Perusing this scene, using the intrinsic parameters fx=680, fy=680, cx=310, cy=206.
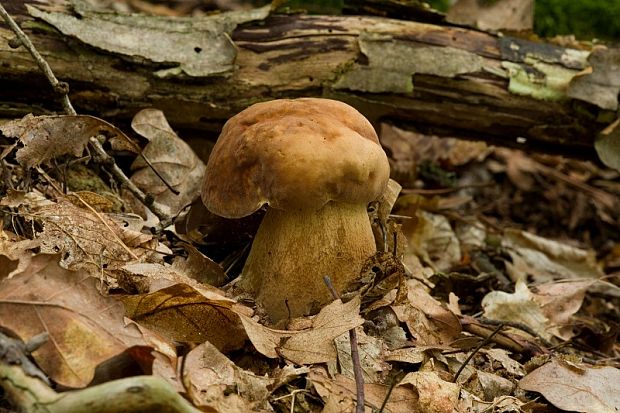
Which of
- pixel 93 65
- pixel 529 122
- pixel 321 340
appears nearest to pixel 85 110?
pixel 93 65

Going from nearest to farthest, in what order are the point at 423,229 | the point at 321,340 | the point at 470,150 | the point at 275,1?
the point at 321,340 → the point at 275,1 → the point at 423,229 → the point at 470,150

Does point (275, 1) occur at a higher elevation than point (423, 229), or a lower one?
higher

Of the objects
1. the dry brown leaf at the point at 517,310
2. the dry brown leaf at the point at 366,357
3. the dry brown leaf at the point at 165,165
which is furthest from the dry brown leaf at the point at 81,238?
the dry brown leaf at the point at 517,310

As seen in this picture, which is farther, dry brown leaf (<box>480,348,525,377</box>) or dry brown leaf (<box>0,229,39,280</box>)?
dry brown leaf (<box>480,348,525,377</box>)

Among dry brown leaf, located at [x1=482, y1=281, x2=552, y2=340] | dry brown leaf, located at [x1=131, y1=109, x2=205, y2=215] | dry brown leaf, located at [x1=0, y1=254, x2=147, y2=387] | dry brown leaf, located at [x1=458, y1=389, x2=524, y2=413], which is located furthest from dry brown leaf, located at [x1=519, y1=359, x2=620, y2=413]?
dry brown leaf, located at [x1=131, y1=109, x2=205, y2=215]

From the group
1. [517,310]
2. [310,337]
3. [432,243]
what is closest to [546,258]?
[432,243]

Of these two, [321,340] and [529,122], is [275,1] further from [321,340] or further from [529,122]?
[321,340]

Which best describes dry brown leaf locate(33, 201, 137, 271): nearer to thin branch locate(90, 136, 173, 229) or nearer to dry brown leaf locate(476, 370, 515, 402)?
thin branch locate(90, 136, 173, 229)

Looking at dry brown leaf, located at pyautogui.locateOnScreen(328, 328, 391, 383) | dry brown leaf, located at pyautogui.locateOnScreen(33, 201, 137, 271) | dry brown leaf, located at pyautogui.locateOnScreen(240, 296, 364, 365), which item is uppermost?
dry brown leaf, located at pyautogui.locateOnScreen(33, 201, 137, 271)
